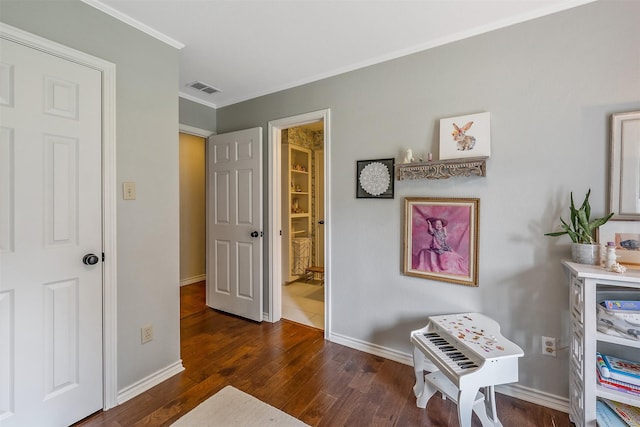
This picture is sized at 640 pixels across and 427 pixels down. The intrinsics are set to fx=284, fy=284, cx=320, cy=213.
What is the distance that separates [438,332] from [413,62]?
6.29 feet

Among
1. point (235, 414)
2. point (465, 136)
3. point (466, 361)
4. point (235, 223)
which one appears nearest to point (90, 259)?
point (235, 414)

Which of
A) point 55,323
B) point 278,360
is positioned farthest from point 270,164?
point 55,323

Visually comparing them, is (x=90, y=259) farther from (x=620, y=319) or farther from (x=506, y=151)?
(x=620, y=319)

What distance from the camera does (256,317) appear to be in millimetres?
2961

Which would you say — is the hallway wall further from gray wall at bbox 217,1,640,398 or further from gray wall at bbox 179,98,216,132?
gray wall at bbox 217,1,640,398

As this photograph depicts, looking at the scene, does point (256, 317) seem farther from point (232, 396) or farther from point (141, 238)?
point (141, 238)

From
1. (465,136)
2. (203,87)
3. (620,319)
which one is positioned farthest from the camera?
(203,87)

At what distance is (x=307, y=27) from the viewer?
1885 mm

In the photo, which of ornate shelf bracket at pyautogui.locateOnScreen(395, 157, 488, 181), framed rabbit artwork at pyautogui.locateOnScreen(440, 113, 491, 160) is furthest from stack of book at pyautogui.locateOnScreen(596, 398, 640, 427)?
framed rabbit artwork at pyautogui.locateOnScreen(440, 113, 491, 160)

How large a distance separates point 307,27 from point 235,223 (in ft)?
6.45

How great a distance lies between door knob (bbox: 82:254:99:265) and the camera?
162 cm

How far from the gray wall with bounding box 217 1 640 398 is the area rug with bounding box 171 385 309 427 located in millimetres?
981

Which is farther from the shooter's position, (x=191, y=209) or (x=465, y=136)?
(x=191, y=209)

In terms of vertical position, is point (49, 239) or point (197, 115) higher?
point (197, 115)
